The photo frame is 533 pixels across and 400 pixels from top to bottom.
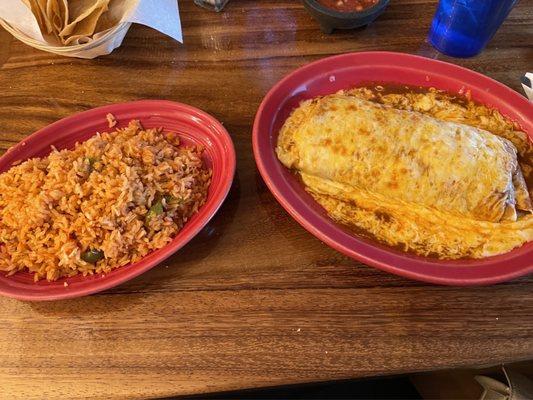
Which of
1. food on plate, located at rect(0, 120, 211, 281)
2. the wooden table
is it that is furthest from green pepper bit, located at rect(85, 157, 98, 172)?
the wooden table

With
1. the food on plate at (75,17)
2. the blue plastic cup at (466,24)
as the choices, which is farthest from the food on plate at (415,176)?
the food on plate at (75,17)

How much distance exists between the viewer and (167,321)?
1.25 meters

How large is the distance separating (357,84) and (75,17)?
1.09m

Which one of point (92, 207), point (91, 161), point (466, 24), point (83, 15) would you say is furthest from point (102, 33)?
point (466, 24)

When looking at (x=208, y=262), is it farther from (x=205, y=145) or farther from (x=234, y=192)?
(x=205, y=145)

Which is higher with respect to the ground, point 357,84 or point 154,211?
point 357,84

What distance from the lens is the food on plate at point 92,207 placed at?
126 centimetres

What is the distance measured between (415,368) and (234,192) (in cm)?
74

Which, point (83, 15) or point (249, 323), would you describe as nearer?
point (249, 323)

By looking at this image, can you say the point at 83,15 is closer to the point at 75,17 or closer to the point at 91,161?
the point at 75,17

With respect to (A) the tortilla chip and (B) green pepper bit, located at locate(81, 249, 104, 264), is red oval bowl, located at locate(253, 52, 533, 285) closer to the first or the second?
(B) green pepper bit, located at locate(81, 249, 104, 264)

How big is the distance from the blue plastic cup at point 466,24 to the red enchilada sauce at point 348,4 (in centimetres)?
28

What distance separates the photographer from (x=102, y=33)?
167cm

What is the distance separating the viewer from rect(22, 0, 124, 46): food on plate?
1.63 m
